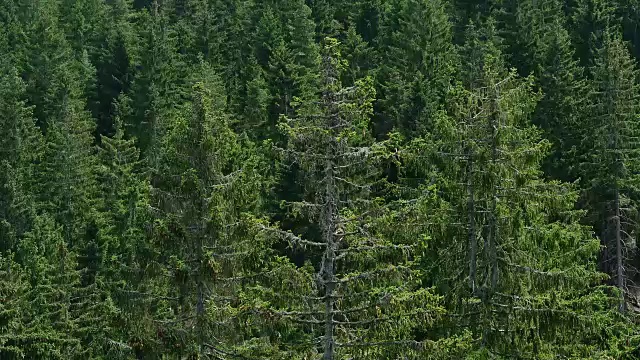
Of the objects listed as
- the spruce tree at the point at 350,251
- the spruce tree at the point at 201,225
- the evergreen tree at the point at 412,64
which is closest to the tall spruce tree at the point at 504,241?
the spruce tree at the point at 350,251

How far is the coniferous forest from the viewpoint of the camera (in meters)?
16.0

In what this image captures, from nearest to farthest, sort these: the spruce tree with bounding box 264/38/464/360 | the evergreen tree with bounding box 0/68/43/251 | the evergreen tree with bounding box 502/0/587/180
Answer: the spruce tree with bounding box 264/38/464/360 < the evergreen tree with bounding box 502/0/587/180 < the evergreen tree with bounding box 0/68/43/251

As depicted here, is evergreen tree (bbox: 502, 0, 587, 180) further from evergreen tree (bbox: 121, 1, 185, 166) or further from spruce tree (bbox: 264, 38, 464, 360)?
spruce tree (bbox: 264, 38, 464, 360)

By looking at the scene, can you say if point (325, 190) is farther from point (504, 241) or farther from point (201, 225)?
point (201, 225)

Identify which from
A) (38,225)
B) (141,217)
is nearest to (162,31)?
(38,225)

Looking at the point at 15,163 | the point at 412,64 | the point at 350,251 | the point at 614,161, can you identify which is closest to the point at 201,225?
the point at 350,251

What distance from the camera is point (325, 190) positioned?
16016 millimetres

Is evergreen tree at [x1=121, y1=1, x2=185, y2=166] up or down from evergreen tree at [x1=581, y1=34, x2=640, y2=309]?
up

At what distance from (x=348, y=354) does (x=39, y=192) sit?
36.0 metres

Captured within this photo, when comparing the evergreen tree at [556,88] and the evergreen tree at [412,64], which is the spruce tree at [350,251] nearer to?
the evergreen tree at [556,88]

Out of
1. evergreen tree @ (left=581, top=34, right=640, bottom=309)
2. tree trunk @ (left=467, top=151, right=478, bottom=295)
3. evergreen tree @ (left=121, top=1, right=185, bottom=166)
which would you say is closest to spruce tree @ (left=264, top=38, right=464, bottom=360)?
tree trunk @ (left=467, top=151, right=478, bottom=295)

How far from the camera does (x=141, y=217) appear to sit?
90.1 feet

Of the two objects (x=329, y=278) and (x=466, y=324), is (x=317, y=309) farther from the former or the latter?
(x=466, y=324)

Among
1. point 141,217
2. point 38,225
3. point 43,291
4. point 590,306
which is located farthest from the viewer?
point 38,225
